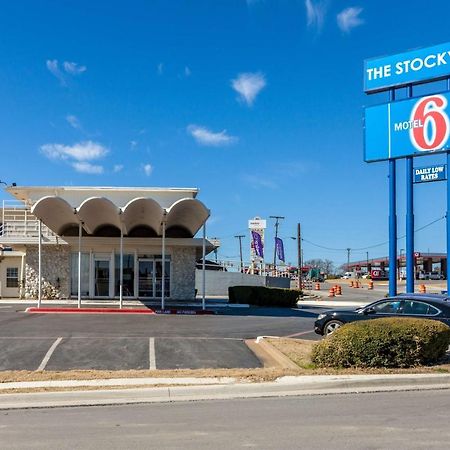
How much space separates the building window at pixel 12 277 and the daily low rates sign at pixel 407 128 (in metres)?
21.7

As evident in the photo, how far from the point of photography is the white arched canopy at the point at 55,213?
945 inches

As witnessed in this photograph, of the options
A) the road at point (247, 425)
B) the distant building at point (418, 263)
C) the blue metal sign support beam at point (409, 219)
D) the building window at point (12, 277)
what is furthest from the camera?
the distant building at point (418, 263)

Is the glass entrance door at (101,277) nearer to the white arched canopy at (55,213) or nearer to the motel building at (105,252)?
the motel building at (105,252)

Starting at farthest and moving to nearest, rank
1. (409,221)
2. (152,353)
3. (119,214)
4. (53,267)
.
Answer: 1. (53,267)
2. (119,214)
3. (409,221)
4. (152,353)

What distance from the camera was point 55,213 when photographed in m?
26.2

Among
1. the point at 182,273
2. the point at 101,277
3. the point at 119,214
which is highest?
the point at 119,214

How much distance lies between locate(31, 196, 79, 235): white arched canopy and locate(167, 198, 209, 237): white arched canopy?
432cm

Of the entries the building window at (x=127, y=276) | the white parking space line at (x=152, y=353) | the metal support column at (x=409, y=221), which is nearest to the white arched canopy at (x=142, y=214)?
the building window at (x=127, y=276)

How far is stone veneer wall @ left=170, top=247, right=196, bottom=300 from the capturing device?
31.7 metres

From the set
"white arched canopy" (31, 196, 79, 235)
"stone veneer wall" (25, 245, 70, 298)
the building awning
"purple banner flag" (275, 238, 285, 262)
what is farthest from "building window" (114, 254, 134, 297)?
"purple banner flag" (275, 238, 285, 262)

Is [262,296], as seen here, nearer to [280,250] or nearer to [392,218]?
[392,218]

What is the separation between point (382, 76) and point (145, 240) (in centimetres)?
1430

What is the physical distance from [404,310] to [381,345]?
376 centimetres

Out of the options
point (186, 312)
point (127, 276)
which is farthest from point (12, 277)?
point (186, 312)
